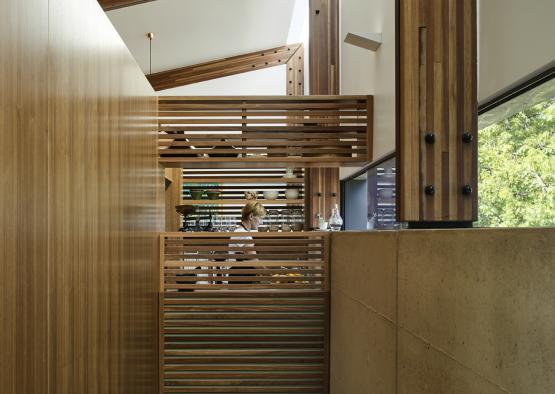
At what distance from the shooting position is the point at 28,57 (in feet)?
5.25

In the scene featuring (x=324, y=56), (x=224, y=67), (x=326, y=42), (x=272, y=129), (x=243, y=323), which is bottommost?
(x=243, y=323)

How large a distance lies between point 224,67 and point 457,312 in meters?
8.19

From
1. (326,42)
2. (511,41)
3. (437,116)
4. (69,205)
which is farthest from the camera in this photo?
(326,42)

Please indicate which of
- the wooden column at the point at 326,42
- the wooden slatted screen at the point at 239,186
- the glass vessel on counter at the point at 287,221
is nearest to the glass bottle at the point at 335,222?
the glass vessel on counter at the point at 287,221

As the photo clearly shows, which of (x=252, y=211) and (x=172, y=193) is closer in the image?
(x=252, y=211)

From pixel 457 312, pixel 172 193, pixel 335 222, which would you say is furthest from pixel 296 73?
pixel 457 312

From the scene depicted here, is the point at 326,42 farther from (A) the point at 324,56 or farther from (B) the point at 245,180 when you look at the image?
(B) the point at 245,180

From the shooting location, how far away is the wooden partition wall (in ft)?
4.86

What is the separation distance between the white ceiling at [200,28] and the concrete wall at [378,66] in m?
2.21

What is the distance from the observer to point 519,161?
2270 mm

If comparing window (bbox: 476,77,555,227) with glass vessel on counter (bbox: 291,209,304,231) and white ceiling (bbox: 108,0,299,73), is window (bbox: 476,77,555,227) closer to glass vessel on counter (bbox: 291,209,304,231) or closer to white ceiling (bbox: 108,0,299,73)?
glass vessel on counter (bbox: 291,209,304,231)

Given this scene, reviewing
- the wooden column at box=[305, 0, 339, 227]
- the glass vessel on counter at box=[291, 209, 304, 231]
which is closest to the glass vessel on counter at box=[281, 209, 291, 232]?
the glass vessel on counter at box=[291, 209, 304, 231]

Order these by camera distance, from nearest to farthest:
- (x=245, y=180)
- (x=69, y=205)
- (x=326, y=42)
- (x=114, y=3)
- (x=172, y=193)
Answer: (x=69, y=205)
(x=114, y=3)
(x=326, y=42)
(x=172, y=193)
(x=245, y=180)

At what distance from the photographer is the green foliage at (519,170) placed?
210cm
